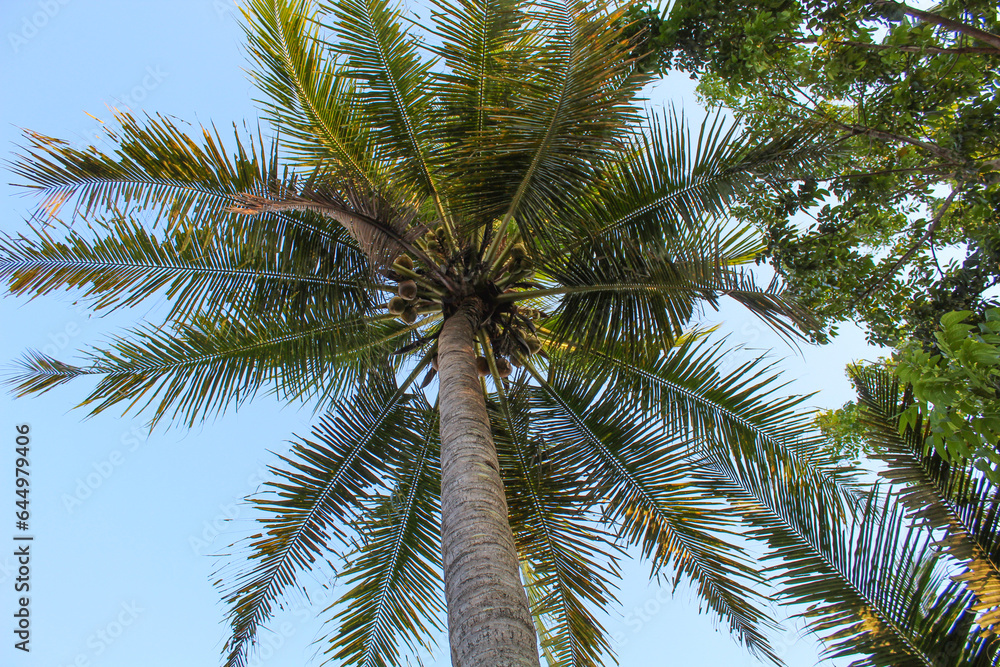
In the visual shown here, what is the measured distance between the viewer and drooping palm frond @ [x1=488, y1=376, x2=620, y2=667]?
18.3 ft

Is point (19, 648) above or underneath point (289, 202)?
underneath

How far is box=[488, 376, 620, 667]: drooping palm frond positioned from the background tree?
9.11 feet

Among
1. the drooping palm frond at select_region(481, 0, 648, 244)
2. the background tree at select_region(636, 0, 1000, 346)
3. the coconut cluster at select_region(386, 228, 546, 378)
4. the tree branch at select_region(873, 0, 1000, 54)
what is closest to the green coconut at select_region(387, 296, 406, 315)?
the coconut cluster at select_region(386, 228, 546, 378)

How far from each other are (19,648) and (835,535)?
7910mm

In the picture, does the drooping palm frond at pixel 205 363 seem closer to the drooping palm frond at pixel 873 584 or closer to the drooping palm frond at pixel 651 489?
the drooping palm frond at pixel 651 489

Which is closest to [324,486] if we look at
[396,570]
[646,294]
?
[396,570]

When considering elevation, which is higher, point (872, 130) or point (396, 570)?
point (872, 130)

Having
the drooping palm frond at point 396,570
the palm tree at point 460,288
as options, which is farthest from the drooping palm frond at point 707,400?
the drooping palm frond at point 396,570

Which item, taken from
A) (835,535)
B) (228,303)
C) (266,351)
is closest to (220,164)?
(228,303)

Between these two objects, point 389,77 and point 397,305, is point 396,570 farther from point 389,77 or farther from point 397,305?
point 389,77

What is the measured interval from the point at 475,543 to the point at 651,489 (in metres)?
2.89

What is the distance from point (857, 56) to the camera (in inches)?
162

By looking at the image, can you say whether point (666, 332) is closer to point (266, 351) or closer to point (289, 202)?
point (289, 202)

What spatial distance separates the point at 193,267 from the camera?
228 inches
